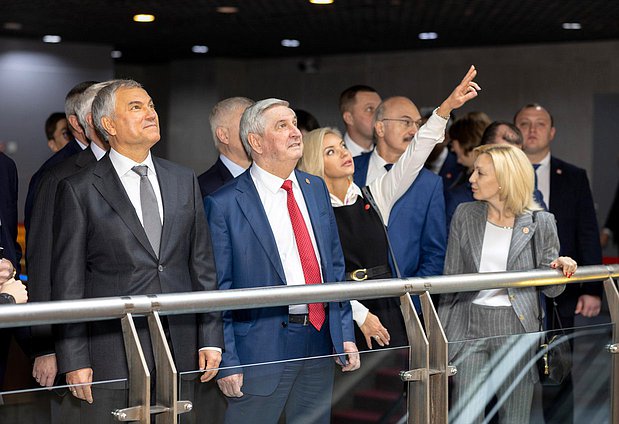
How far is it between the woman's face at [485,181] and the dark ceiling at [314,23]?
4457mm

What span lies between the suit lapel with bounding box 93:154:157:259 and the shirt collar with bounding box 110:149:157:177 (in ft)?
0.24

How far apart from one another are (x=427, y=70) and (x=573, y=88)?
77.2 inches

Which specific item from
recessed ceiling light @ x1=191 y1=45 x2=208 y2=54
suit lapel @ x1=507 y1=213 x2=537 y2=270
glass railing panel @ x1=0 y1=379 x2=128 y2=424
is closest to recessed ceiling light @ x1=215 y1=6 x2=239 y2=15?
recessed ceiling light @ x1=191 y1=45 x2=208 y2=54

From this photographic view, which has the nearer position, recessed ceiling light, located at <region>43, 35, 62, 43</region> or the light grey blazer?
the light grey blazer

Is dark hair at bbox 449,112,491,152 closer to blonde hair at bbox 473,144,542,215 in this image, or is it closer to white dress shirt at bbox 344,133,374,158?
white dress shirt at bbox 344,133,374,158

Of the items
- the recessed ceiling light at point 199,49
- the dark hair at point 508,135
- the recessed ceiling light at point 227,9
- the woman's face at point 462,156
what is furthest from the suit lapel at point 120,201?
the recessed ceiling light at point 199,49

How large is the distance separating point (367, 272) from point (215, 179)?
1.15 metres

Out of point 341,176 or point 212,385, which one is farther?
point 341,176

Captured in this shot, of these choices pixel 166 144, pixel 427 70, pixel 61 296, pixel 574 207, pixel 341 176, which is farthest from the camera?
pixel 166 144

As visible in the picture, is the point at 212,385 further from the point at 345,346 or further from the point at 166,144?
the point at 166,144

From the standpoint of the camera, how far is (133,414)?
3043 mm

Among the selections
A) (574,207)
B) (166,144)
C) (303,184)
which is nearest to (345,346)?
(303,184)

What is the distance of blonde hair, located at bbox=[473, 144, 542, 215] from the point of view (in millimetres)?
4836

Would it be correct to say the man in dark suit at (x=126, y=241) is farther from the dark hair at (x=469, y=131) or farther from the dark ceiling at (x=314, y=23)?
the dark ceiling at (x=314, y=23)
